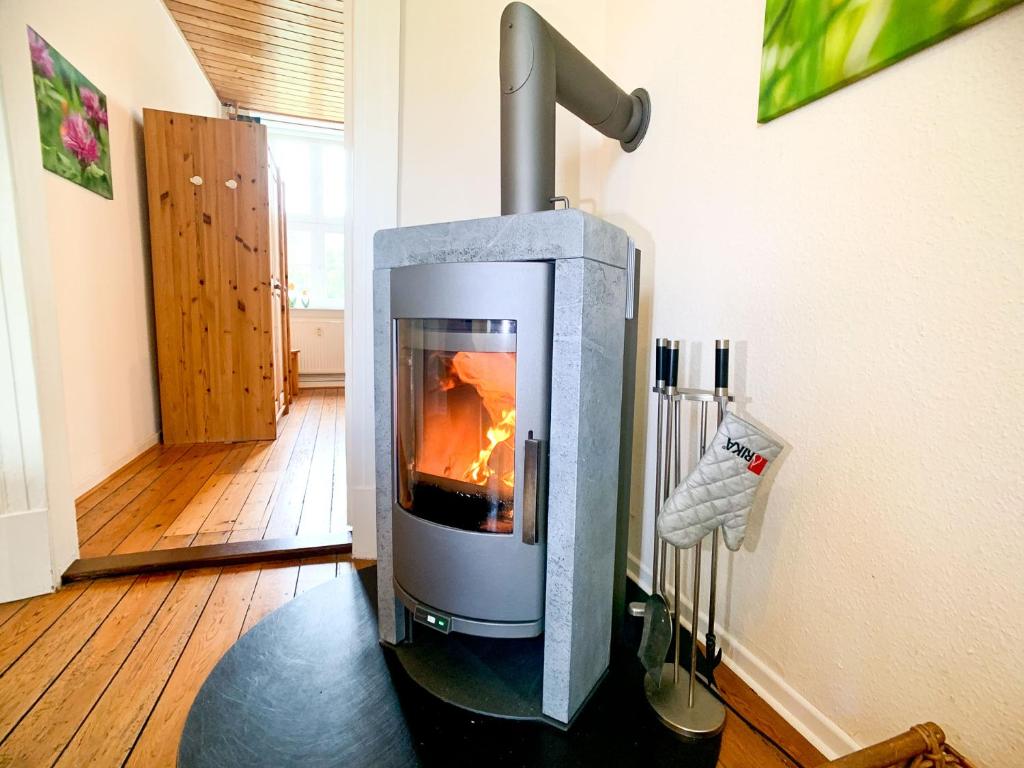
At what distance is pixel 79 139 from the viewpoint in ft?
7.19

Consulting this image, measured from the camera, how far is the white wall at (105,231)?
5.93ft

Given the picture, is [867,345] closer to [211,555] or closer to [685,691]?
[685,691]

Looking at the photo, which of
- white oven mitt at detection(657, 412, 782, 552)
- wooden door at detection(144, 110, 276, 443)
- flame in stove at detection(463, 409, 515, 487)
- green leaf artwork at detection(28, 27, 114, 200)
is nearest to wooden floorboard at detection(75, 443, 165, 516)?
wooden door at detection(144, 110, 276, 443)

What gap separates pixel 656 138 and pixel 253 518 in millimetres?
2020

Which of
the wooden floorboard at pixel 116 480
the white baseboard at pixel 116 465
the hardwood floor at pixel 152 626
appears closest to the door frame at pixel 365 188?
the hardwood floor at pixel 152 626

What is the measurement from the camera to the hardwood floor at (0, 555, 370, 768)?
957mm

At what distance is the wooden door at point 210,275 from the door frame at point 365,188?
1.81m

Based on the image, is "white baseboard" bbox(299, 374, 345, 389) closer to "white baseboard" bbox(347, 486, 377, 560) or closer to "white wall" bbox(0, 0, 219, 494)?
"white wall" bbox(0, 0, 219, 494)

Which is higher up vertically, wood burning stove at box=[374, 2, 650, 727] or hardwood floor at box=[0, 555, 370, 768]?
wood burning stove at box=[374, 2, 650, 727]

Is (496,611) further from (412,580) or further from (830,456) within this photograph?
(830,456)

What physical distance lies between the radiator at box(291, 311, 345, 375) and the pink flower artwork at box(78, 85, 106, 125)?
2912mm

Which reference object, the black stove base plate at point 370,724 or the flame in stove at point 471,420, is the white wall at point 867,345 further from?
the flame in stove at point 471,420

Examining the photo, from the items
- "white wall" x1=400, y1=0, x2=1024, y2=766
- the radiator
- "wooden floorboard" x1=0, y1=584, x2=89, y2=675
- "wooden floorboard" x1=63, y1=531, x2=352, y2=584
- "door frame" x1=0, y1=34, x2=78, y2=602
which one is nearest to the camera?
"white wall" x1=400, y1=0, x2=1024, y2=766

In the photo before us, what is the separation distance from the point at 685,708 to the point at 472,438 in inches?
27.1
